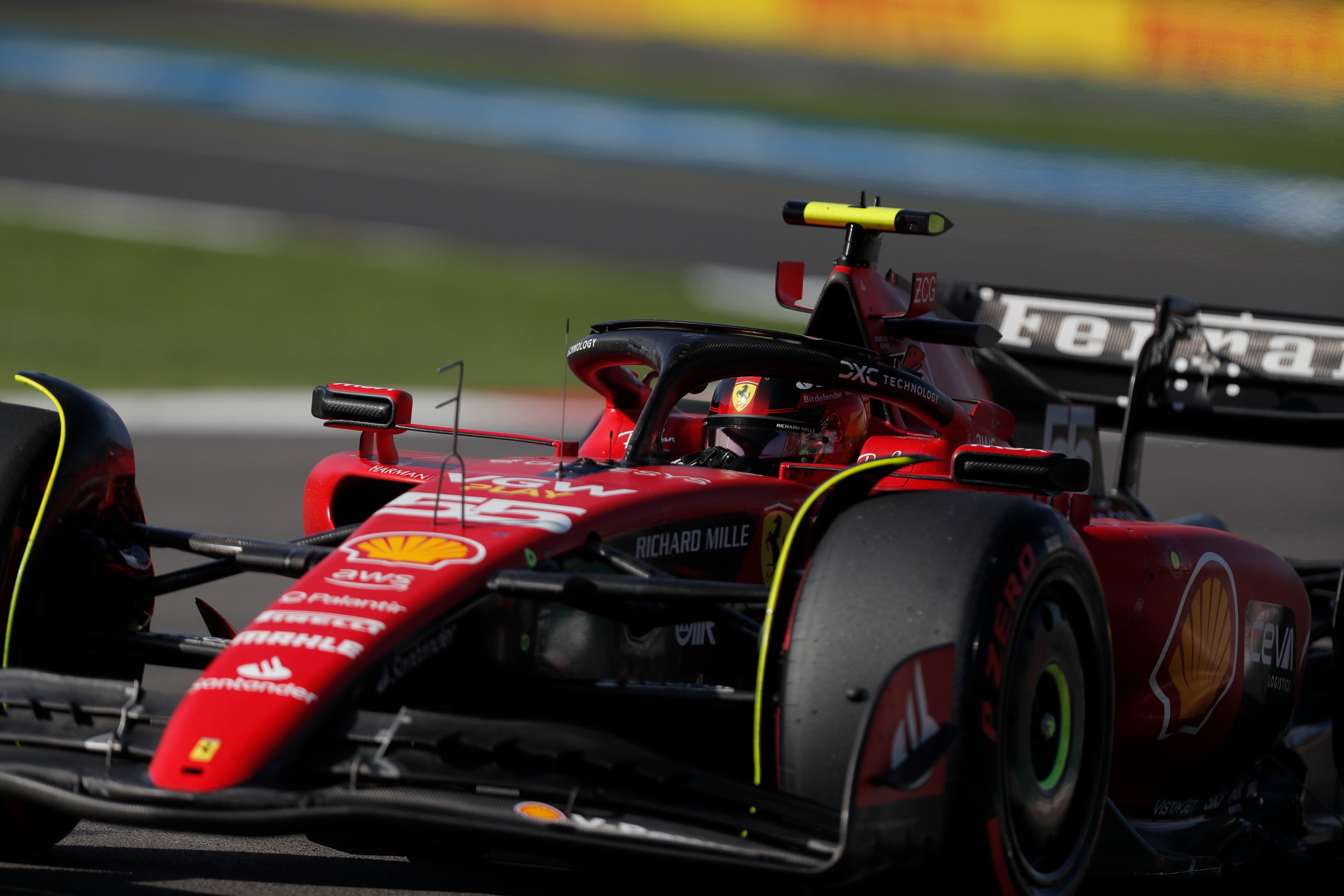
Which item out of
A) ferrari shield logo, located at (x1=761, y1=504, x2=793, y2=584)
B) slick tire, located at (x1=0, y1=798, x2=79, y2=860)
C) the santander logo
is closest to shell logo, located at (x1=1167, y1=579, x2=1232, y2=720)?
ferrari shield logo, located at (x1=761, y1=504, x2=793, y2=584)

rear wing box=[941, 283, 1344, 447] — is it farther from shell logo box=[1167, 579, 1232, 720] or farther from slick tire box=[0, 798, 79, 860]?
slick tire box=[0, 798, 79, 860]

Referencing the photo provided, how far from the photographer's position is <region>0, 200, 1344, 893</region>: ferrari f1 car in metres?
3.10

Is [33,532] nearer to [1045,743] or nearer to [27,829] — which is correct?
[27,829]

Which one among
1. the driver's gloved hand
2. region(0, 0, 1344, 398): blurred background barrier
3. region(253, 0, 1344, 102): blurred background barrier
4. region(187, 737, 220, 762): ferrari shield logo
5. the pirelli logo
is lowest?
region(187, 737, 220, 762): ferrari shield logo

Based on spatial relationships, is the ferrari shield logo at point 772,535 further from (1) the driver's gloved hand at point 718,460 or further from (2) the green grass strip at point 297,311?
(2) the green grass strip at point 297,311

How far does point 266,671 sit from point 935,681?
4.19 feet

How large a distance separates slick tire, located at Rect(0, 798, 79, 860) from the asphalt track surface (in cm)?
41

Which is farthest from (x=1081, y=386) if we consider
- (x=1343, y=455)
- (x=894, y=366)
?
(x=1343, y=455)

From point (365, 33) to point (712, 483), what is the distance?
3294 centimetres

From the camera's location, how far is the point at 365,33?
35188mm

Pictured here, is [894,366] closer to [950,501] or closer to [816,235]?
[950,501]

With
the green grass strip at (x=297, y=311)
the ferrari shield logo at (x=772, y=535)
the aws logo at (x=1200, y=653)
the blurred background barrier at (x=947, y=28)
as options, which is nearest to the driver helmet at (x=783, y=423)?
the ferrari shield logo at (x=772, y=535)

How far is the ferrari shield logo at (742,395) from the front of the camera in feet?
16.3

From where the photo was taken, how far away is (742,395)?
16.4ft
